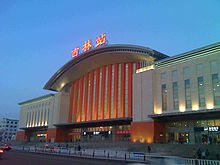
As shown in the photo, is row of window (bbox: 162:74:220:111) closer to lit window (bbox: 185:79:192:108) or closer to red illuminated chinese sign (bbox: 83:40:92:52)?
lit window (bbox: 185:79:192:108)

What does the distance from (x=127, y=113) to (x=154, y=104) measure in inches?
402

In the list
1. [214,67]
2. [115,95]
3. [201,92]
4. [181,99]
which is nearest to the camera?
[214,67]

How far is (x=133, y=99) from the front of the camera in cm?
4675

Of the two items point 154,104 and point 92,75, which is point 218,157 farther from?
point 92,75

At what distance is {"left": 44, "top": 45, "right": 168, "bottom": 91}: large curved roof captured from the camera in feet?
166

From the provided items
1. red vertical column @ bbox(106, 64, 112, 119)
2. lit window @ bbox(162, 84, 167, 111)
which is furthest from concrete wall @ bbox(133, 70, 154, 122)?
red vertical column @ bbox(106, 64, 112, 119)

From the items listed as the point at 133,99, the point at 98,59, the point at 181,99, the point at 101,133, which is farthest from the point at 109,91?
the point at 181,99

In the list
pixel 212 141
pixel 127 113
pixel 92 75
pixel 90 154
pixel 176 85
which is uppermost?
pixel 92 75

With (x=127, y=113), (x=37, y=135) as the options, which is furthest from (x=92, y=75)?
(x=37, y=135)

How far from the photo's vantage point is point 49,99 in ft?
240

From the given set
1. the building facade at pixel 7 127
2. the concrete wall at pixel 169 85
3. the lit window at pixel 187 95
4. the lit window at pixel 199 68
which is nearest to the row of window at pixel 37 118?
the concrete wall at pixel 169 85

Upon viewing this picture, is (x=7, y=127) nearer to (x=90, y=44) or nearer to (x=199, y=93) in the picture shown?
(x=90, y=44)

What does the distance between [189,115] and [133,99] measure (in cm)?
1293

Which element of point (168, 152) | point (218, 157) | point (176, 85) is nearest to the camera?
point (218, 157)
